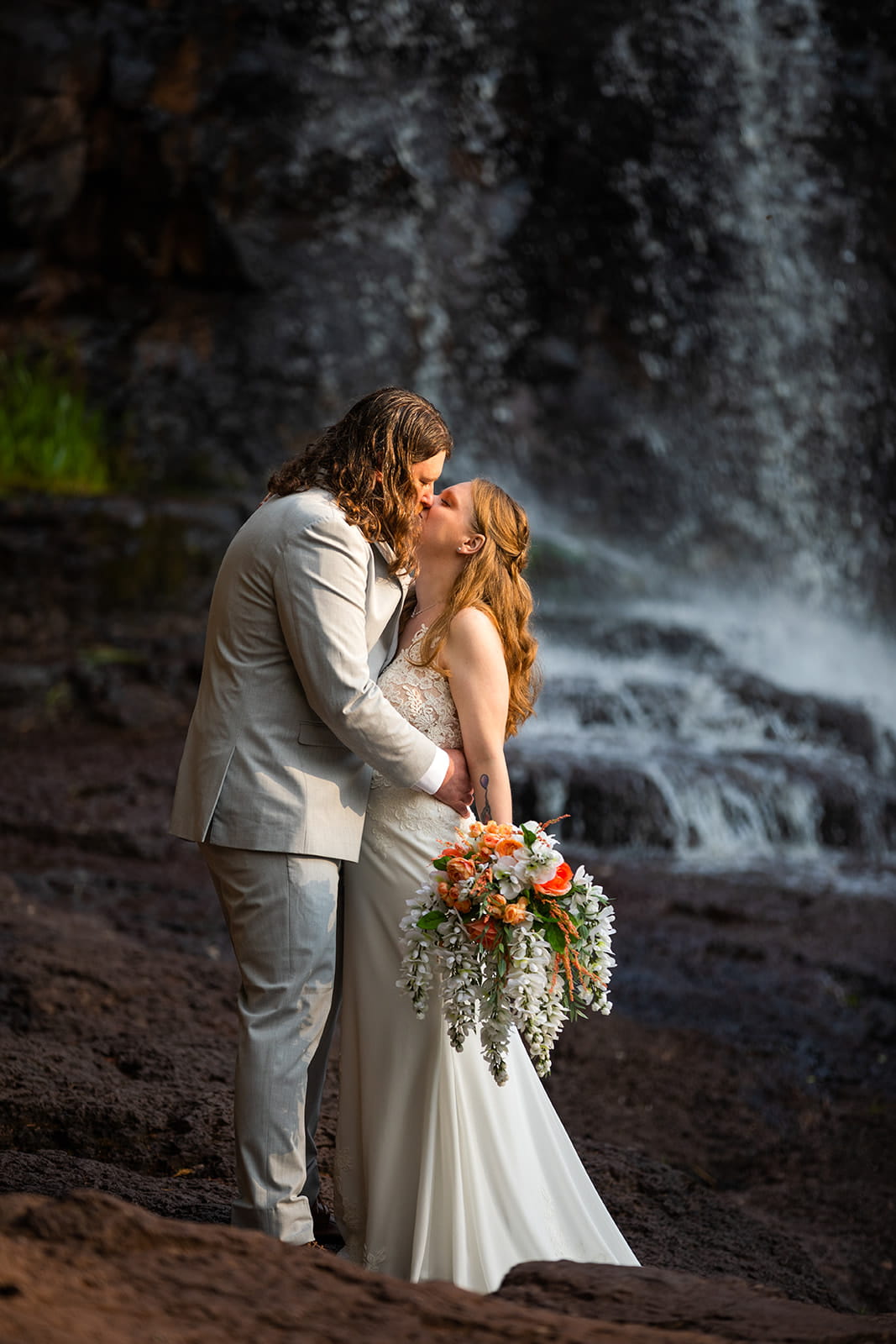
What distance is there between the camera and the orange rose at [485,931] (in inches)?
120

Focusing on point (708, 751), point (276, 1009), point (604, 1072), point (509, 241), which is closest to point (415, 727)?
point (276, 1009)

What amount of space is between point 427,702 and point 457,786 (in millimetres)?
255

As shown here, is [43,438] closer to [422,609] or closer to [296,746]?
[422,609]

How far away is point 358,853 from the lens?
3.46 metres

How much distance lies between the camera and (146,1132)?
4109 mm

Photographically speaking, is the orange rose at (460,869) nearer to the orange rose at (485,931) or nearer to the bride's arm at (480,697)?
the orange rose at (485,931)

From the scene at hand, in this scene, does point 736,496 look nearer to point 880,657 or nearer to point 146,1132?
point 880,657

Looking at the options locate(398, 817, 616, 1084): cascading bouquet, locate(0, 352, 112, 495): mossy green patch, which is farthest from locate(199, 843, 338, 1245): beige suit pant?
locate(0, 352, 112, 495): mossy green patch

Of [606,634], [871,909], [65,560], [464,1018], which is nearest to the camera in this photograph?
[464,1018]

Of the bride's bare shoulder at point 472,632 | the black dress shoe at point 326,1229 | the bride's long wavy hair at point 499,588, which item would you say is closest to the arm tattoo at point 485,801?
the bride's long wavy hair at point 499,588

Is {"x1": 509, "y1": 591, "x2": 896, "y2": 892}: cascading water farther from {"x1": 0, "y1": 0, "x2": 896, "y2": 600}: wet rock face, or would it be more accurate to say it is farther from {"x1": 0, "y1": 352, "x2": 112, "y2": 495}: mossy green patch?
{"x1": 0, "y1": 352, "x2": 112, "y2": 495}: mossy green patch

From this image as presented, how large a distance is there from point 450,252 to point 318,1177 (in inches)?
554

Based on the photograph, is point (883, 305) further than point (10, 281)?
Yes

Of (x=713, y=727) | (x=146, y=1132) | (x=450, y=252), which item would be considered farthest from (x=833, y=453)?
(x=146, y=1132)
